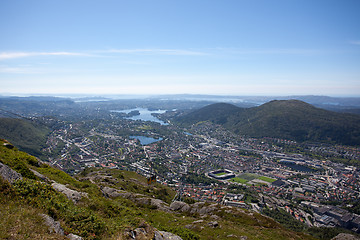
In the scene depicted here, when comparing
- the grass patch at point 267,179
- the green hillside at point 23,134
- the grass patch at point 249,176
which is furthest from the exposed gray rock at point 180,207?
the green hillside at point 23,134

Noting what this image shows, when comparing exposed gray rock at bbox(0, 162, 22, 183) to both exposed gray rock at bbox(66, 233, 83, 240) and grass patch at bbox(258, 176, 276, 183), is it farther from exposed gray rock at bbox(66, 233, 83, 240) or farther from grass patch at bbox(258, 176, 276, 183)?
grass patch at bbox(258, 176, 276, 183)

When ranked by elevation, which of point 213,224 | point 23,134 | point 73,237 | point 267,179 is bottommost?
point 267,179

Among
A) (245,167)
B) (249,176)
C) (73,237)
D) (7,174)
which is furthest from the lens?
(245,167)

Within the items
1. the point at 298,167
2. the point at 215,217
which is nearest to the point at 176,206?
the point at 215,217

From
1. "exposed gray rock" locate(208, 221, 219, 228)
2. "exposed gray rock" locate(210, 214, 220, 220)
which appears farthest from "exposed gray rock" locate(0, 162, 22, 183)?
"exposed gray rock" locate(210, 214, 220, 220)

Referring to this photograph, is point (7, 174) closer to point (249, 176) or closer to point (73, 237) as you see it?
point (73, 237)

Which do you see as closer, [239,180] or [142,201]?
[142,201]

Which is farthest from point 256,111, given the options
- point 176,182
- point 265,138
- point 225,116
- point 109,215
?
point 109,215
